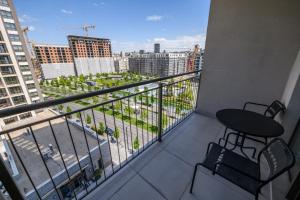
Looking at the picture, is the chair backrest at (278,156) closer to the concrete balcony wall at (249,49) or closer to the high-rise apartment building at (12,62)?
the concrete balcony wall at (249,49)

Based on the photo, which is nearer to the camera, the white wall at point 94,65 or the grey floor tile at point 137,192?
the grey floor tile at point 137,192

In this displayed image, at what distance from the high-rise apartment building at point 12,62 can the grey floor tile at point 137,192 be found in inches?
630

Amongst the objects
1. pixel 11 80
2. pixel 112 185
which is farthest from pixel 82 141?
pixel 11 80

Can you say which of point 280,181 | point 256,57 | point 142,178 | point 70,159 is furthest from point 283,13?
point 70,159

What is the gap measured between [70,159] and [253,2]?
947 cm

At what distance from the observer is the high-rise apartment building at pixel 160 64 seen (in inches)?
1218

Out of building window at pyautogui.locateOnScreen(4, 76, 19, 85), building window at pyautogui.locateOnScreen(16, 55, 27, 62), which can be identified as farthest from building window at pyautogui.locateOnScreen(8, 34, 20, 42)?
building window at pyautogui.locateOnScreen(4, 76, 19, 85)

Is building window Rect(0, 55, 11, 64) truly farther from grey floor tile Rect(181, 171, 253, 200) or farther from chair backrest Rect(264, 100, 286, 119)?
chair backrest Rect(264, 100, 286, 119)

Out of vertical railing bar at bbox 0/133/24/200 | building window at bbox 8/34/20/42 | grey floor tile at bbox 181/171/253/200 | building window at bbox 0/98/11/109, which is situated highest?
building window at bbox 8/34/20/42

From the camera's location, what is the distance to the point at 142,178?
5.20 feet

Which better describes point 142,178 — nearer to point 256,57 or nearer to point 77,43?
point 256,57

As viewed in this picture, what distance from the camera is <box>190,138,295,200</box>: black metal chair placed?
2.99 ft

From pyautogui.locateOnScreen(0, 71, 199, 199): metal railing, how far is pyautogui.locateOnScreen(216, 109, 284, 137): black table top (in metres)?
0.92

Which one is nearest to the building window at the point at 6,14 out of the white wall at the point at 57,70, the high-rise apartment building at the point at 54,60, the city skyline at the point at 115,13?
the city skyline at the point at 115,13
